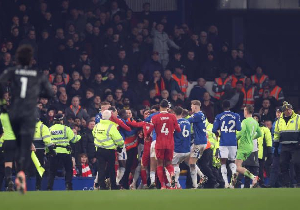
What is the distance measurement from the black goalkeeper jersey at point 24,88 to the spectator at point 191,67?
16.3m

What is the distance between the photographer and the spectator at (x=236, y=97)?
94.8ft

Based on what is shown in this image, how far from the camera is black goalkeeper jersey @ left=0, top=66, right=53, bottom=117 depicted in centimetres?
1352

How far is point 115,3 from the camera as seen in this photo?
98.9 ft

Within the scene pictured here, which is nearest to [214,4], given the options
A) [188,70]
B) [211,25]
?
[211,25]

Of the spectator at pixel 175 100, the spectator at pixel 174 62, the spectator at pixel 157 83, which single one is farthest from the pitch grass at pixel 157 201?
the spectator at pixel 174 62

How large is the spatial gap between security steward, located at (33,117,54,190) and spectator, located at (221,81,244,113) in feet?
25.2

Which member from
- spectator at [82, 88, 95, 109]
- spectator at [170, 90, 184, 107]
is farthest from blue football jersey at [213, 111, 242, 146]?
spectator at [82, 88, 95, 109]

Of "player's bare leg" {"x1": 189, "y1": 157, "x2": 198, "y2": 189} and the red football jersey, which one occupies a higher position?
the red football jersey

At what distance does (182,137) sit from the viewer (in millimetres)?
22797

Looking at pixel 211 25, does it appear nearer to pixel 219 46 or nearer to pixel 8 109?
pixel 219 46

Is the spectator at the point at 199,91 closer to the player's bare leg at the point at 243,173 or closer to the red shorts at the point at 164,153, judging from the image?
the player's bare leg at the point at 243,173

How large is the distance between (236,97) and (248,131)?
5425 mm

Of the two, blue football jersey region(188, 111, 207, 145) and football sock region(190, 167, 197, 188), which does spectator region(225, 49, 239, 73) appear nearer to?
blue football jersey region(188, 111, 207, 145)

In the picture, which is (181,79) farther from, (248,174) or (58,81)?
(248,174)
